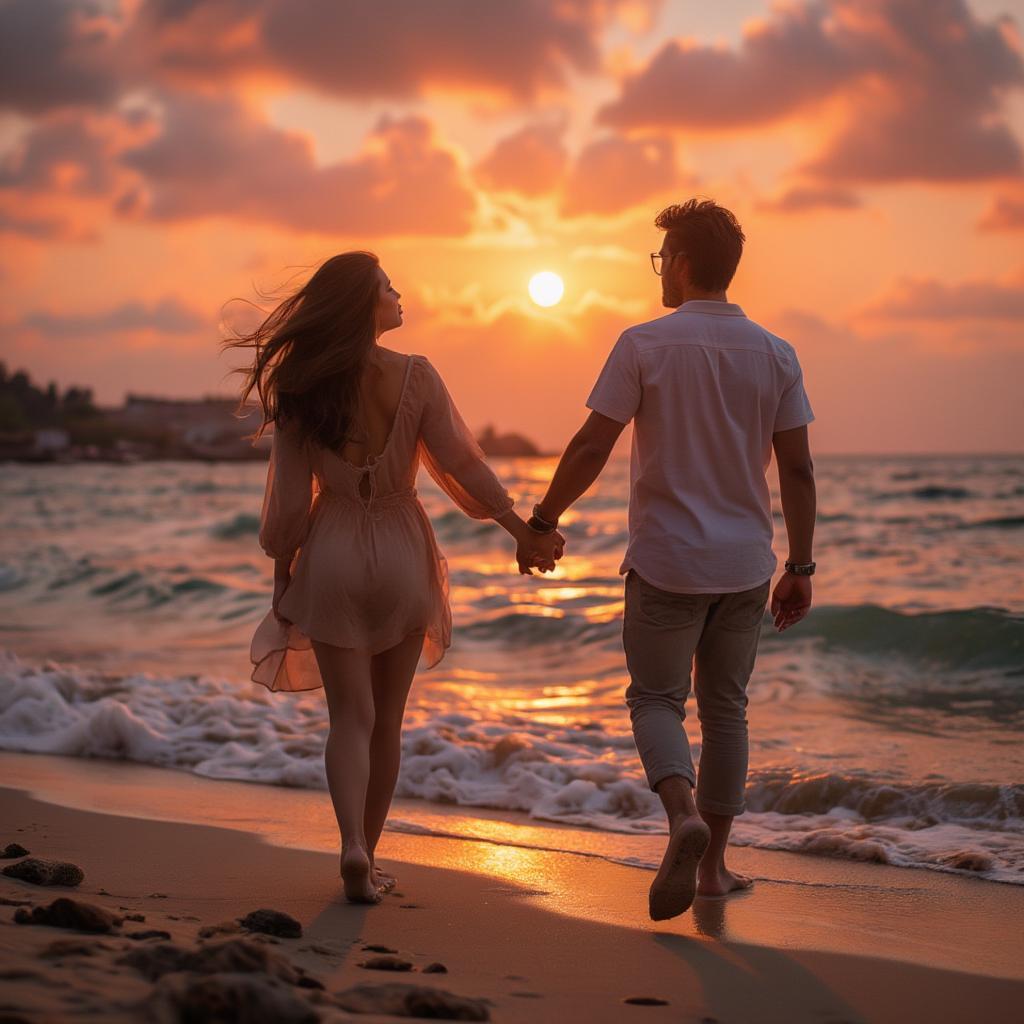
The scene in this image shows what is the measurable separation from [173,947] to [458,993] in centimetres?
68

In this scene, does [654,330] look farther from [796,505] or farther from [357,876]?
[357,876]

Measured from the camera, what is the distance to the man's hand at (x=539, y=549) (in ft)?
14.6

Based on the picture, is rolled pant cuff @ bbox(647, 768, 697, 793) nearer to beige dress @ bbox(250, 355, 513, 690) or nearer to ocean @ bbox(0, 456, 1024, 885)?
beige dress @ bbox(250, 355, 513, 690)

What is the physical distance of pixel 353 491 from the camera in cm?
418

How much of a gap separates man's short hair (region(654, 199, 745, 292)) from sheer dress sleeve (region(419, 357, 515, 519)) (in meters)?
0.90

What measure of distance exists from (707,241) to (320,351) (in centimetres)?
128

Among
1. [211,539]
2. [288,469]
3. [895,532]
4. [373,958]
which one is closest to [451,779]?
[288,469]

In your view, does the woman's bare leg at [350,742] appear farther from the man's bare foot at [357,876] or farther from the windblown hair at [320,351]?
the windblown hair at [320,351]

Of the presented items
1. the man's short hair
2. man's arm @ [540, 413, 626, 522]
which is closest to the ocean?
man's arm @ [540, 413, 626, 522]

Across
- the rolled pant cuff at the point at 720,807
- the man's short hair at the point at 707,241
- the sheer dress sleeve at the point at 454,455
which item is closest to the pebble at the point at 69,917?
the sheer dress sleeve at the point at 454,455

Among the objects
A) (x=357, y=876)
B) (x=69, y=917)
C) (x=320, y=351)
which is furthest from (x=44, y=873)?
(x=320, y=351)

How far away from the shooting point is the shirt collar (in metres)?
4.01

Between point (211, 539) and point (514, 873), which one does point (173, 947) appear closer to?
point (514, 873)

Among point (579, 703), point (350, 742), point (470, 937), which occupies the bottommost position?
point (579, 703)
